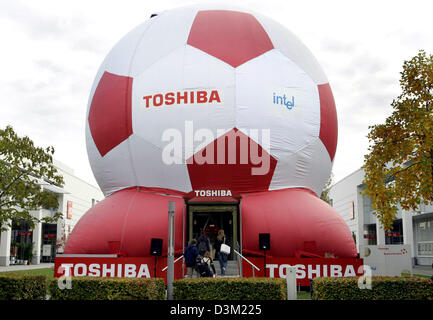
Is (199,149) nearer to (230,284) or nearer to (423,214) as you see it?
(230,284)

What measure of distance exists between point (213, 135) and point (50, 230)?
4194cm

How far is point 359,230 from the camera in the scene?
4962 centimetres

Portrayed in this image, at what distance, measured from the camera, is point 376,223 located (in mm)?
45219

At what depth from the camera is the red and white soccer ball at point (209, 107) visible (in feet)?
43.0

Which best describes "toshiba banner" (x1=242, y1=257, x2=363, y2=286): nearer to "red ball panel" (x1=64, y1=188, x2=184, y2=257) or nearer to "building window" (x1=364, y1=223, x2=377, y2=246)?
"red ball panel" (x1=64, y1=188, x2=184, y2=257)

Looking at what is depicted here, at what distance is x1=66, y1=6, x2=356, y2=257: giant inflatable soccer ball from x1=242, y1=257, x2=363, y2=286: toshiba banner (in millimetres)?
399

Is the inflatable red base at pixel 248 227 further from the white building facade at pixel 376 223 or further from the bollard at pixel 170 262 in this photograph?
the white building facade at pixel 376 223

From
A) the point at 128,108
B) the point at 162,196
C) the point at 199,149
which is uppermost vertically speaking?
Result: the point at 128,108

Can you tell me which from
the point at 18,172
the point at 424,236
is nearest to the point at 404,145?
the point at 18,172

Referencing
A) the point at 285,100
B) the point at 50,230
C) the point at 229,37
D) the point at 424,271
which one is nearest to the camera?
the point at 285,100

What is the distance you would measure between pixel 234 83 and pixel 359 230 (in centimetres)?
4008

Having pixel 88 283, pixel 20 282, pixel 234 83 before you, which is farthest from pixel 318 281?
pixel 234 83

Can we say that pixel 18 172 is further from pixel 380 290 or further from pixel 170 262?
pixel 380 290
